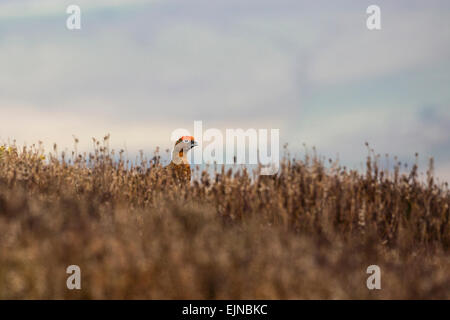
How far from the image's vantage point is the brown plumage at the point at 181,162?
7328 millimetres

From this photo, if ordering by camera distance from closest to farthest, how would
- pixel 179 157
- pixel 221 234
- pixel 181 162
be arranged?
pixel 221 234
pixel 181 162
pixel 179 157

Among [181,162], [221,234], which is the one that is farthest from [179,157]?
[221,234]

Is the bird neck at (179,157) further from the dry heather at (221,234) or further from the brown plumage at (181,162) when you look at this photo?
the dry heather at (221,234)

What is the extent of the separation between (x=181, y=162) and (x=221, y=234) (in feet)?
10.7

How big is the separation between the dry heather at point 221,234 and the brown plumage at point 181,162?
0.22 metres

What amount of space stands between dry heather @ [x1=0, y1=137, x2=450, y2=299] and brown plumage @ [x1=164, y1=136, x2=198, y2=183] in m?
0.22

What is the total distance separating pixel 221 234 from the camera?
174 inches

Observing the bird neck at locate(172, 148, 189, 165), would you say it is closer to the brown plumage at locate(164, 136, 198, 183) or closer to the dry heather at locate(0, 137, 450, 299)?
the brown plumage at locate(164, 136, 198, 183)

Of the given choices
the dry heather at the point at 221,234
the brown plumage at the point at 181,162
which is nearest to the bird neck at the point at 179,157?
the brown plumage at the point at 181,162

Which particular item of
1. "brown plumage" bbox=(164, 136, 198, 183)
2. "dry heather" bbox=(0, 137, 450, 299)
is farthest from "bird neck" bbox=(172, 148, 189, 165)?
"dry heather" bbox=(0, 137, 450, 299)

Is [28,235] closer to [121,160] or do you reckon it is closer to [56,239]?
[56,239]

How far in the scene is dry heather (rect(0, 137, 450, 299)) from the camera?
11.1 feet

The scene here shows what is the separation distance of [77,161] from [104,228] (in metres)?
3.22

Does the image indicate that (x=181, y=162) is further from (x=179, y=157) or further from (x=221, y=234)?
(x=221, y=234)
